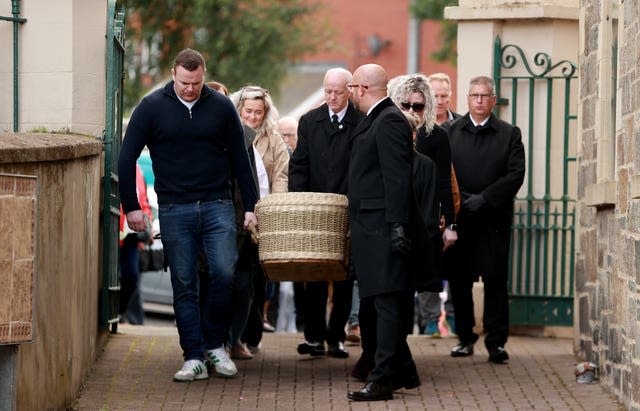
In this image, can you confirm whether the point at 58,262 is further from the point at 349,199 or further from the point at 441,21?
the point at 441,21

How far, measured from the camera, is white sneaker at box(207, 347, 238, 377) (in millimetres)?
10047

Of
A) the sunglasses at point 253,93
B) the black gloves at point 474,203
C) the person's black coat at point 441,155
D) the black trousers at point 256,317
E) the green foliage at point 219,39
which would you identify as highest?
the green foliage at point 219,39

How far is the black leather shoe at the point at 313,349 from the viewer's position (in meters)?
11.3

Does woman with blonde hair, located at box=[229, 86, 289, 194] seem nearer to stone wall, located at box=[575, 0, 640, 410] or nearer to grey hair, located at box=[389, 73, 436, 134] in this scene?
grey hair, located at box=[389, 73, 436, 134]

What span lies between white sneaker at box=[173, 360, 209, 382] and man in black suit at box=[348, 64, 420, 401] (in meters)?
1.18

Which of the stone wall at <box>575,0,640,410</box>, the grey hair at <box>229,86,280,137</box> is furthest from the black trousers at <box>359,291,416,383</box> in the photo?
the grey hair at <box>229,86,280,137</box>

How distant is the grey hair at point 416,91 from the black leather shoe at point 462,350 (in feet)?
6.09

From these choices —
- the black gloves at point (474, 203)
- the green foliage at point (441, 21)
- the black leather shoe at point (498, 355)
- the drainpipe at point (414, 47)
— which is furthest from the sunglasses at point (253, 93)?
the drainpipe at point (414, 47)

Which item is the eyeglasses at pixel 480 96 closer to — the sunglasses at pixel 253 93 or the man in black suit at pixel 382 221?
the sunglasses at pixel 253 93

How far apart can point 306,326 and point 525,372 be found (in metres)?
1.63

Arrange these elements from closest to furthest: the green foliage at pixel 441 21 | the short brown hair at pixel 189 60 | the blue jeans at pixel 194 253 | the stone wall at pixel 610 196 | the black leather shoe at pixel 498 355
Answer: the stone wall at pixel 610 196
the short brown hair at pixel 189 60
the blue jeans at pixel 194 253
the black leather shoe at pixel 498 355
the green foliage at pixel 441 21

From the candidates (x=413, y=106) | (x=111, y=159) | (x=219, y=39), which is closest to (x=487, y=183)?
(x=413, y=106)

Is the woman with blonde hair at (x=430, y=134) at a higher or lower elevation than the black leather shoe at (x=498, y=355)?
higher

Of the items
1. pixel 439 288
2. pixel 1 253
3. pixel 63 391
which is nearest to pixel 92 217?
pixel 63 391
